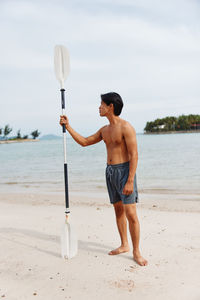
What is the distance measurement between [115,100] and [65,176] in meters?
1.21

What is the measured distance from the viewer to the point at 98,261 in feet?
13.0

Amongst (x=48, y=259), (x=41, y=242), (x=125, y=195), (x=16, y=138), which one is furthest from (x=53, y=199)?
(x=16, y=138)

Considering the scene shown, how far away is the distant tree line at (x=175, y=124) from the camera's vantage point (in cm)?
15612

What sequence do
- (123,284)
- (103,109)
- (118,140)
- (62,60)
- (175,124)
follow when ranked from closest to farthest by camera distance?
1. (123,284)
2. (118,140)
3. (103,109)
4. (62,60)
5. (175,124)

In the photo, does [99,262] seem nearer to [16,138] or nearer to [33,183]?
[33,183]

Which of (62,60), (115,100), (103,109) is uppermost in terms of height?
(62,60)

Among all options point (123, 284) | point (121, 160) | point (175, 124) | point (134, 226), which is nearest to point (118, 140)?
point (121, 160)

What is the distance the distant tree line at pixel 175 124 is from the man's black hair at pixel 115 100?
517 feet

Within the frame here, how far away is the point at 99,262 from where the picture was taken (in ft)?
12.9

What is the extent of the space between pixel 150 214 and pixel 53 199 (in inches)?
153

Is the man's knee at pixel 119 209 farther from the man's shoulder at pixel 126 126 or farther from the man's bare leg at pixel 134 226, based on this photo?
the man's shoulder at pixel 126 126

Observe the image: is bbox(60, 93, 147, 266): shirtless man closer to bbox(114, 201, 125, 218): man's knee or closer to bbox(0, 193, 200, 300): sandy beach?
bbox(114, 201, 125, 218): man's knee

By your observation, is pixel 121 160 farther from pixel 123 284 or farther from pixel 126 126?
pixel 123 284

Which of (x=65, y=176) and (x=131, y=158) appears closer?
(x=131, y=158)
